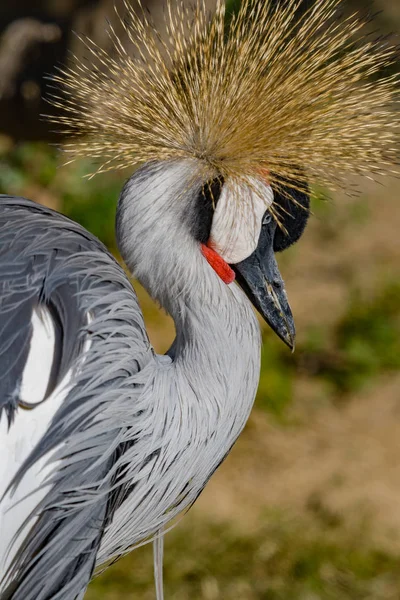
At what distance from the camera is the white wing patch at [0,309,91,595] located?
3.86 ft

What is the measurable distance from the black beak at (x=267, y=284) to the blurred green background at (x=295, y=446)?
0.60 meters

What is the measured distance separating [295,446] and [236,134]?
1408 millimetres

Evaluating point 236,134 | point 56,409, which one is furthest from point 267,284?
point 56,409

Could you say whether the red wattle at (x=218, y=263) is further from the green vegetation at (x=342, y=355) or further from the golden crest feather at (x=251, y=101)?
the green vegetation at (x=342, y=355)

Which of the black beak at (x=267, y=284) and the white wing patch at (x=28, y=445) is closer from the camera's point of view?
the white wing patch at (x=28, y=445)

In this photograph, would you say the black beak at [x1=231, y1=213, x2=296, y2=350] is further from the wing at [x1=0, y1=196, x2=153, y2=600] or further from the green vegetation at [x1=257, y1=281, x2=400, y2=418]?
the green vegetation at [x1=257, y1=281, x2=400, y2=418]

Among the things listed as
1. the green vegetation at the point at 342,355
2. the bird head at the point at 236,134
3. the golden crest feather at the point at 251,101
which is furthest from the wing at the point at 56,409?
the green vegetation at the point at 342,355

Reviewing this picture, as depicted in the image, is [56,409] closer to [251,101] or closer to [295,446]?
[251,101]

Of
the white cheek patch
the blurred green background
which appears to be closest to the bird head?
the white cheek patch

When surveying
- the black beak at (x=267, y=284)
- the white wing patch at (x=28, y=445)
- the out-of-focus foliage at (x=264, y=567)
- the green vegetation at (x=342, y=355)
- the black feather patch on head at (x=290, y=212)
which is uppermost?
the black feather patch on head at (x=290, y=212)

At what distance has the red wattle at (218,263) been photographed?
4.28ft

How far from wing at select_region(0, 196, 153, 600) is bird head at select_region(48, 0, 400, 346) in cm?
11

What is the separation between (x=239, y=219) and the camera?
128 cm

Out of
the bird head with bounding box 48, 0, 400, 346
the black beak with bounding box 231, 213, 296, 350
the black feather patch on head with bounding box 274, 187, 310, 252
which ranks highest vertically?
the bird head with bounding box 48, 0, 400, 346
